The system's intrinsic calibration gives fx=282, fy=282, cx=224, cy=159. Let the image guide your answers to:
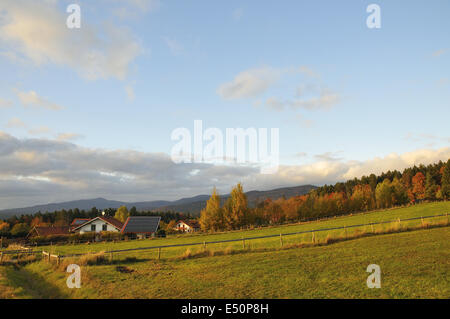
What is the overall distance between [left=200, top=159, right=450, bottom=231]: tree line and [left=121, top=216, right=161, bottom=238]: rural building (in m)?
13.0

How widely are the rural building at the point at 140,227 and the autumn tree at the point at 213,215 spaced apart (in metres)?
11.3

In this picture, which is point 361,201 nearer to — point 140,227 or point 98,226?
point 140,227

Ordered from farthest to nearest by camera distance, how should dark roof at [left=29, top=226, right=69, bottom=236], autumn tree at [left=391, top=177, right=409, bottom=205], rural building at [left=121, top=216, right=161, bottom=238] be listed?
1. autumn tree at [left=391, top=177, right=409, bottom=205]
2. dark roof at [left=29, top=226, right=69, bottom=236]
3. rural building at [left=121, top=216, right=161, bottom=238]

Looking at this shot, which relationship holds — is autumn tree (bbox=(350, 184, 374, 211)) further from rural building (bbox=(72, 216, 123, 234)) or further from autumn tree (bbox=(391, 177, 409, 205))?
rural building (bbox=(72, 216, 123, 234))

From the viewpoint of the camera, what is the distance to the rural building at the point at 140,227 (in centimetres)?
6209

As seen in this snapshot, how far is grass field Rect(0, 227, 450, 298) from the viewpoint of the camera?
11688 millimetres

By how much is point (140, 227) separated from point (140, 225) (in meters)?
1.13

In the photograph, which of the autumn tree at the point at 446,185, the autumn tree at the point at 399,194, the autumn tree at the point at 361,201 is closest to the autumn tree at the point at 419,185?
the autumn tree at the point at 399,194

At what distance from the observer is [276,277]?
14.4 meters

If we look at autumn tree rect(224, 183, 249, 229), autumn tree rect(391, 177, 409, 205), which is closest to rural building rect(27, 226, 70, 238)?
autumn tree rect(224, 183, 249, 229)

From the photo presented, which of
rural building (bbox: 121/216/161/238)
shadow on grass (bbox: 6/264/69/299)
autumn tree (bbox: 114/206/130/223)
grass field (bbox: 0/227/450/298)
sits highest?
grass field (bbox: 0/227/450/298)

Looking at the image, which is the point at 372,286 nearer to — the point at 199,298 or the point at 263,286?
the point at 263,286

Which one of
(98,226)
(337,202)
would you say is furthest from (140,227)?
(337,202)
